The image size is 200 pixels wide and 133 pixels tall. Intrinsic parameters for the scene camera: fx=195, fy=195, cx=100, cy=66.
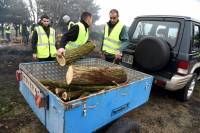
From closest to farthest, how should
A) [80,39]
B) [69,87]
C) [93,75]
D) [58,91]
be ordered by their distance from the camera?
[58,91] → [69,87] → [93,75] → [80,39]

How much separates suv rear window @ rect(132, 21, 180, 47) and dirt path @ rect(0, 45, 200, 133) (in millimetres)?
1460

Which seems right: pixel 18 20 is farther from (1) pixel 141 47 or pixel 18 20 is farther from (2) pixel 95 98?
(2) pixel 95 98

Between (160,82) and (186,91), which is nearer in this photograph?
(160,82)

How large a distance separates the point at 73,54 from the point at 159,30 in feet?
7.23

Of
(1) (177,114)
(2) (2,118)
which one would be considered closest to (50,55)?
(2) (2,118)

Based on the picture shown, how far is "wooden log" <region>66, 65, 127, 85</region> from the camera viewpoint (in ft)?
7.82

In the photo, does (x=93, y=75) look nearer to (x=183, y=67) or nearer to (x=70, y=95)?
(x=70, y=95)

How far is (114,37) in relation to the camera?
14.4ft

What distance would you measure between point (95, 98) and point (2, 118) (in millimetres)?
2313

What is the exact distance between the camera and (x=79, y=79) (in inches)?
94.9

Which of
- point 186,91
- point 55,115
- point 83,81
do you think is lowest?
point 186,91

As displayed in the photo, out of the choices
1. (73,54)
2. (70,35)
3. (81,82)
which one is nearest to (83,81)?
(81,82)

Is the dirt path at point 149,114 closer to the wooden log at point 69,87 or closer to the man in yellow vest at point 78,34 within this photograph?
the wooden log at point 69,87

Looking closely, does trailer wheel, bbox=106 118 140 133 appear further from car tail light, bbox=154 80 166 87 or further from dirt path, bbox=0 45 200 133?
car tail light, bbox=154 80 166 87
